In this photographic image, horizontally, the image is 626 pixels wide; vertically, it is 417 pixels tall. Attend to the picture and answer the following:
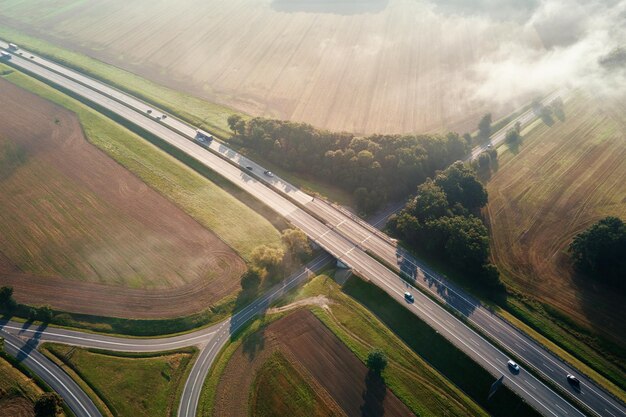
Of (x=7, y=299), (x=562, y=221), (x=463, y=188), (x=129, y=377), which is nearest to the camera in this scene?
(x=129, y=377)

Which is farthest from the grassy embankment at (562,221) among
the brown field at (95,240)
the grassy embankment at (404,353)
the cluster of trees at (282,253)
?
the brown field at (95,240)

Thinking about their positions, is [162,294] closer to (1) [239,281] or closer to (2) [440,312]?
(1) [239,281]

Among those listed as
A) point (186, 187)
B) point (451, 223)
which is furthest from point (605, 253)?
point (186, 187)

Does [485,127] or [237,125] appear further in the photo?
[485,127]

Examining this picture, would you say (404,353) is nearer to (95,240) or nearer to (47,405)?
(47,405)

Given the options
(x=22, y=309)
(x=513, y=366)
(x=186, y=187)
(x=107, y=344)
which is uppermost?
(x=186, y=187)

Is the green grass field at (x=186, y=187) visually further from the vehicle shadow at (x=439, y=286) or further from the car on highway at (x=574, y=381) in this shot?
the car on highway at (x=574, y=381)

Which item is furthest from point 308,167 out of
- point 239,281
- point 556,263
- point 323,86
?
point 556,263
